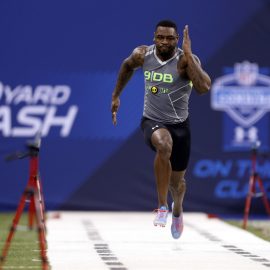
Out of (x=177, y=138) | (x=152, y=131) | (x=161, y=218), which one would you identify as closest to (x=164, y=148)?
(x=152, y=131)

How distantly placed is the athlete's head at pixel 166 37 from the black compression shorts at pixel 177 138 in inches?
27.9

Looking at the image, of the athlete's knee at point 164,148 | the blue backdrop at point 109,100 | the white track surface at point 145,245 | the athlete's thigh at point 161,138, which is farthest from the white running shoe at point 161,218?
the blue backdrop at point 109,100

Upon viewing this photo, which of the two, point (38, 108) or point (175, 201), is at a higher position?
point (38, 108)

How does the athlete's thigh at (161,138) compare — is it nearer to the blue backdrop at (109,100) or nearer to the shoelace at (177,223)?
the shoelace at (177,223)

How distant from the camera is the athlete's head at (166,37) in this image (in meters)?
8.84

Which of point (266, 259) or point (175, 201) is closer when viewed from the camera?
point (266, 259)

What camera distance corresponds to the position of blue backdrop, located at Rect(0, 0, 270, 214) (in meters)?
14.6

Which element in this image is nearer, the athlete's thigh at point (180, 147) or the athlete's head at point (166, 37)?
the athlete's head at point (166, 37)

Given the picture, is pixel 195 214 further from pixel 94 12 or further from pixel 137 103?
pixel 94 12

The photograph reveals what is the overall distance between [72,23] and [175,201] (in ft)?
18.4

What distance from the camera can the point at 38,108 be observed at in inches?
574

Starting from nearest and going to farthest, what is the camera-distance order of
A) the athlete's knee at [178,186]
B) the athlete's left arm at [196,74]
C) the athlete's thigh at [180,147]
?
1. the athlete's left arm at [196,74]
2. the athlete's thigh at [180,147]
3. the athlete's knee at [178,186]

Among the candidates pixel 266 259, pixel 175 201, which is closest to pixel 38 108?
pixel 175 201

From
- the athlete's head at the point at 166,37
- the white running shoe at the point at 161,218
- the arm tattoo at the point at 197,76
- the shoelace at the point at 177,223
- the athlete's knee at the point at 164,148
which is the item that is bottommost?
the shoelace at the point at 177,223
